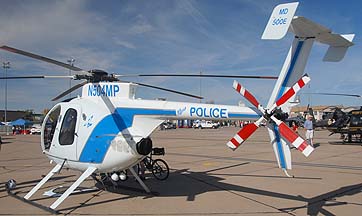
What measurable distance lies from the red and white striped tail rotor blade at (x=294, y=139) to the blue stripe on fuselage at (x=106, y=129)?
2.71 m

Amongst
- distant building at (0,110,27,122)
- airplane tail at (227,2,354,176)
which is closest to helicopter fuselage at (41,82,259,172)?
airplane tail at (227,2,354,176)

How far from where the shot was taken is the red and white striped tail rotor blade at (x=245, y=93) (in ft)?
23.8

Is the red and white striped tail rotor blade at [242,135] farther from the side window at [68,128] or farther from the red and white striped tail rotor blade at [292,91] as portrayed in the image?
the side window at [68,128]

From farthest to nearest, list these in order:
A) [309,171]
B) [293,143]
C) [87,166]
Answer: [309,171]
[87,166]
[293,143]

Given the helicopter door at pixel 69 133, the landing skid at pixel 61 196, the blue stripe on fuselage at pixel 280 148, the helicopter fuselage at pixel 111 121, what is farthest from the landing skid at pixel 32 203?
the blue stripe on fuselage at pixel 280 148

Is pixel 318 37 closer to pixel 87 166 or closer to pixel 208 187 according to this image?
pixel 208 187

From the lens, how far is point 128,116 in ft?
28.5

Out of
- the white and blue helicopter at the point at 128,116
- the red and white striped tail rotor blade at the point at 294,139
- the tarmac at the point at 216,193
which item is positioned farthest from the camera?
the tarmac at the point at 216,193

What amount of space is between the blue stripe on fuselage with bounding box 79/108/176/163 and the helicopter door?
39 cm

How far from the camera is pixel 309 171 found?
13141mm

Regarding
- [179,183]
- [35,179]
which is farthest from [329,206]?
[35,179]

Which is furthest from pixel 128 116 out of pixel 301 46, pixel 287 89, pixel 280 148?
pixel 301 46

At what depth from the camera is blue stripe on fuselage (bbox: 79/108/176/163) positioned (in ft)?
27.9

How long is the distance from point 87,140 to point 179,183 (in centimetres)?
360
